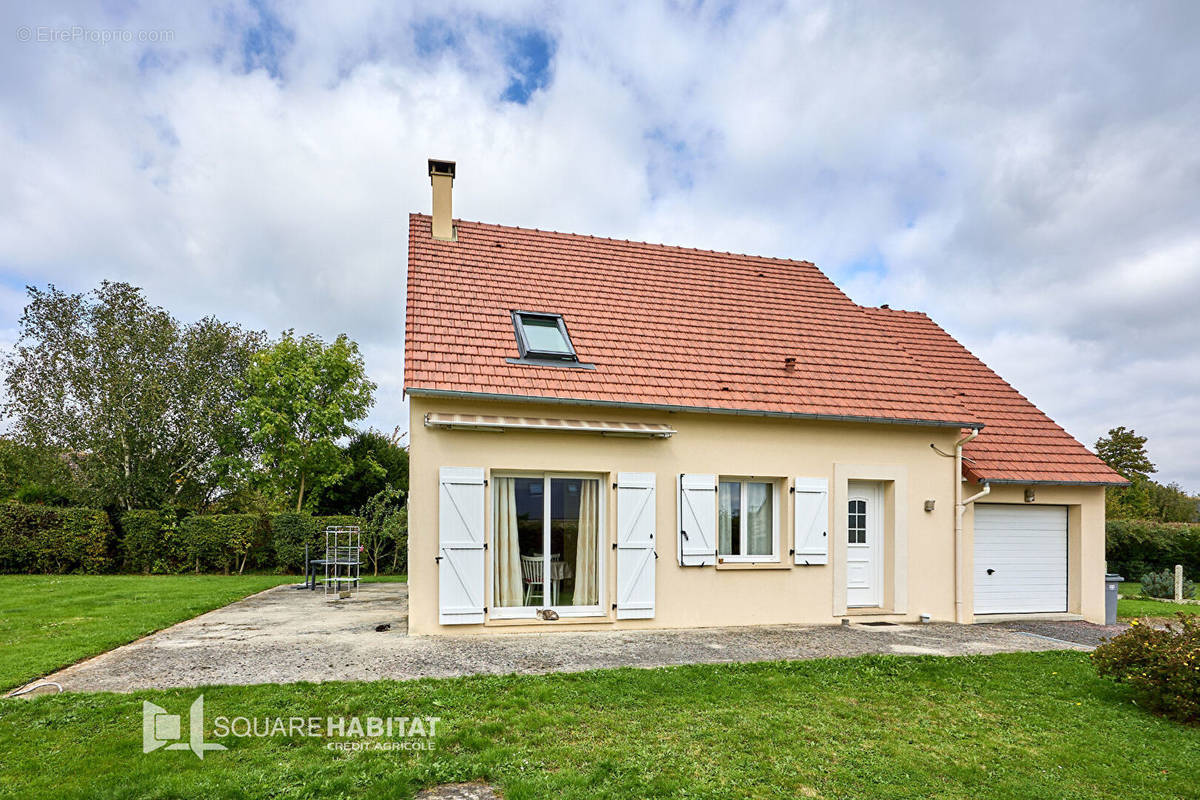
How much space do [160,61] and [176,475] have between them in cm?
1469

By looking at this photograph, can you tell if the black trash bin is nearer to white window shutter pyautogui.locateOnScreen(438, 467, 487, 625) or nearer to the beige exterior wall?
the beige exterior wall

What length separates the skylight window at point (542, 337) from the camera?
31.9 feet

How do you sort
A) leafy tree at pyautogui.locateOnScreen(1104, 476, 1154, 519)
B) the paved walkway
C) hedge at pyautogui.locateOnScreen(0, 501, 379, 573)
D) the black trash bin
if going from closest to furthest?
the paved walkway
the black trash bin
hedge at pyautogui.locateOnScreen(0, 501, 379, 573)
leafy tree at pyautogui.locateOnScreen(1104, 476, 1154, 519)

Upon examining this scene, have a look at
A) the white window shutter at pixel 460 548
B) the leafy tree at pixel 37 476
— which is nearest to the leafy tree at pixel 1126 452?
the white window shutter at pixel 460 548

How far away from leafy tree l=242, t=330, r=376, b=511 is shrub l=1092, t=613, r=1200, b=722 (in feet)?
62.6

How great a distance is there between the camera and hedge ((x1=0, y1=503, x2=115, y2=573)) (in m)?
16.4

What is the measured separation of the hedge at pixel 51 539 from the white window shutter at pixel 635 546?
49.7 ft

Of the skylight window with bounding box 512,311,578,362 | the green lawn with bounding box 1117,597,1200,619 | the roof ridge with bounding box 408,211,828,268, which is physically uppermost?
the roof ridge with bounding box 408,211,828,268

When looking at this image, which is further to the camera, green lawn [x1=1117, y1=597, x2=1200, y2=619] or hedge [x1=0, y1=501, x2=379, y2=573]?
hedge [x1=0, y1=501, x2=379, y2=573]

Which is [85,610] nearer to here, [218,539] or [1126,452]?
[218,539]

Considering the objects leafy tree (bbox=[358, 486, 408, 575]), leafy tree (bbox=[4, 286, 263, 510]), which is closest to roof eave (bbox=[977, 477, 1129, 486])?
leafy tree (bbox=[358, 486, 408, 575])

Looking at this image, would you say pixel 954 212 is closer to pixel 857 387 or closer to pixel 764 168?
pixel 764 168

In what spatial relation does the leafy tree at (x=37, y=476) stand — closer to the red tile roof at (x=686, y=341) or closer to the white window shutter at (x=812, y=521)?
the red tile roof at (x=686, y=341)

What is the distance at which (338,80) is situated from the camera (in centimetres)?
1130
